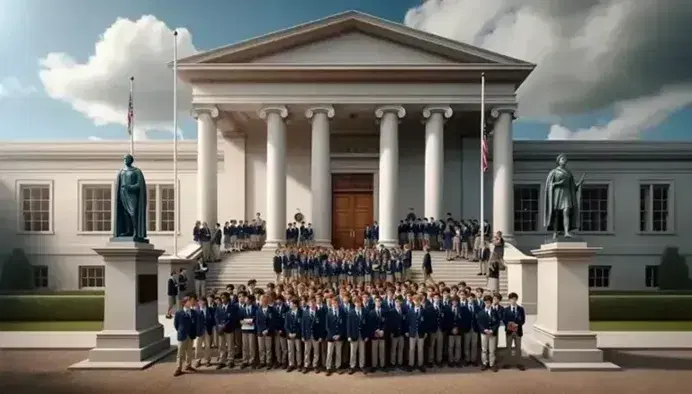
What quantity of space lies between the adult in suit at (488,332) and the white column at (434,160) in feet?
54.1

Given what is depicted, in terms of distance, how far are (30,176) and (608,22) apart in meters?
36.0

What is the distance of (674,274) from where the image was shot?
33.5 meters

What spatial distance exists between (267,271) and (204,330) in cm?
1227

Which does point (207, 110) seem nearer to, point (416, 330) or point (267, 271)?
point (267, 271)

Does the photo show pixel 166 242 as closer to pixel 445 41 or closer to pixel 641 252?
pixel 445 41

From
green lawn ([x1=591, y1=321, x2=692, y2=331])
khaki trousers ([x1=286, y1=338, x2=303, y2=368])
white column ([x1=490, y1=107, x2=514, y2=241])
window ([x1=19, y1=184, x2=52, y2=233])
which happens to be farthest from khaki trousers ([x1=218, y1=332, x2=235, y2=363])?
window ([x1=19, y1=184, x2=52, y2=233])

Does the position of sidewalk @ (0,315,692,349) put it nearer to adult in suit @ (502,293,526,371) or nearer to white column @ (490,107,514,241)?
adult in suit @ (502,293,526,371)

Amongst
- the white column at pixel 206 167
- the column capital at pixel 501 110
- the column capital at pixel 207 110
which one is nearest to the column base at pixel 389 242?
the column capital at pixel 501 110

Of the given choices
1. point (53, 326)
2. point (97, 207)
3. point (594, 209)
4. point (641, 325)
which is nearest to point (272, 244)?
point (53, 326)

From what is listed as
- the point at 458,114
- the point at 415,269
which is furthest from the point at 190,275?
the point at 458,114

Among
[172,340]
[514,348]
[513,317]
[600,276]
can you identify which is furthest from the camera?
[600,276]

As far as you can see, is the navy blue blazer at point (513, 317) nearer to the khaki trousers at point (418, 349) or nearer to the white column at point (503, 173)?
the khaki trousers at point (418, 349)

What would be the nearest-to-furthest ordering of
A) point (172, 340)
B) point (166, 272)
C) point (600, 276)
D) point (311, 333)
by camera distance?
point (311, 333), point (172, 340), point (166, 272), point (600, 276)

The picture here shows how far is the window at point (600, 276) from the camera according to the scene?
115ft
